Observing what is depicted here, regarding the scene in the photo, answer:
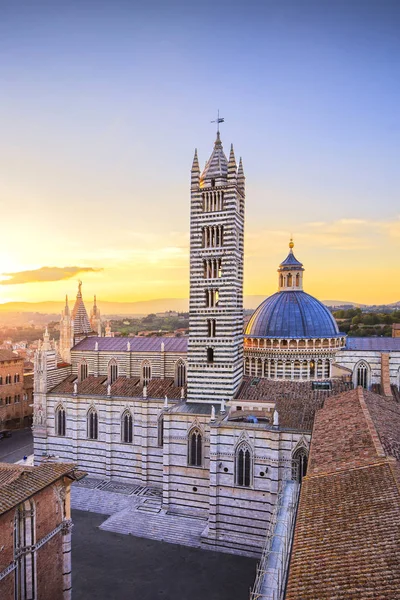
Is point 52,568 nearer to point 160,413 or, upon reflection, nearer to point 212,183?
point 160,413

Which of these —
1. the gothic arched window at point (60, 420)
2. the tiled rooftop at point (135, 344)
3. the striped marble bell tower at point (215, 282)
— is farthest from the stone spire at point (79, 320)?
the striped marble bell tower at point (215, 282)

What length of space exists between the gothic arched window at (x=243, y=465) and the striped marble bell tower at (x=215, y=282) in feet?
14.5

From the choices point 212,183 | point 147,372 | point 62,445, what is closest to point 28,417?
point 62,445

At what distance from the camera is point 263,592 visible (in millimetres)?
13648

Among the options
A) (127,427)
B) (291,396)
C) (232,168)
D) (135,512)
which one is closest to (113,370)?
(127,427)

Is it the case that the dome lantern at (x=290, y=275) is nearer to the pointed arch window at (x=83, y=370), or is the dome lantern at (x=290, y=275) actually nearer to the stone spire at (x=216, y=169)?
the stone spire at (x=216, y=169)

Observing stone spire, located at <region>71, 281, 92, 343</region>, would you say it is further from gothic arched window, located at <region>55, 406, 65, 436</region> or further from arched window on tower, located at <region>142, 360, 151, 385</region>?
arched window on tower, located at <region>142, 360, 151, 385</region>

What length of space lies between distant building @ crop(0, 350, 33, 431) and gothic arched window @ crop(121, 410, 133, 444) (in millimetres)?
22478

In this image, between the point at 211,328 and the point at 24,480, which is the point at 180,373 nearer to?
the point at 211,328

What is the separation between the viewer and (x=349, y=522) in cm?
1142

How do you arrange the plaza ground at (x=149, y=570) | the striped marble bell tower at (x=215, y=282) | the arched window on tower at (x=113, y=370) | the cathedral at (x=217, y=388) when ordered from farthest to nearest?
the arched window on tower at (x=113, y=370) < the striped marble bell tower at (x=215, y=282) < the cathedral at (x=217, y=388) < the plaza ground at (x=149, y=570)

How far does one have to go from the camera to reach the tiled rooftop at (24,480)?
47.6 ft

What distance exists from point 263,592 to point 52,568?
8.16m

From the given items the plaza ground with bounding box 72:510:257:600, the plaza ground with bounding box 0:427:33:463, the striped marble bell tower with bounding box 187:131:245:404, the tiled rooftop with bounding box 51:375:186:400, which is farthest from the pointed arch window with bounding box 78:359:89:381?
the plaza ground with bounding box 72:510:257:600
